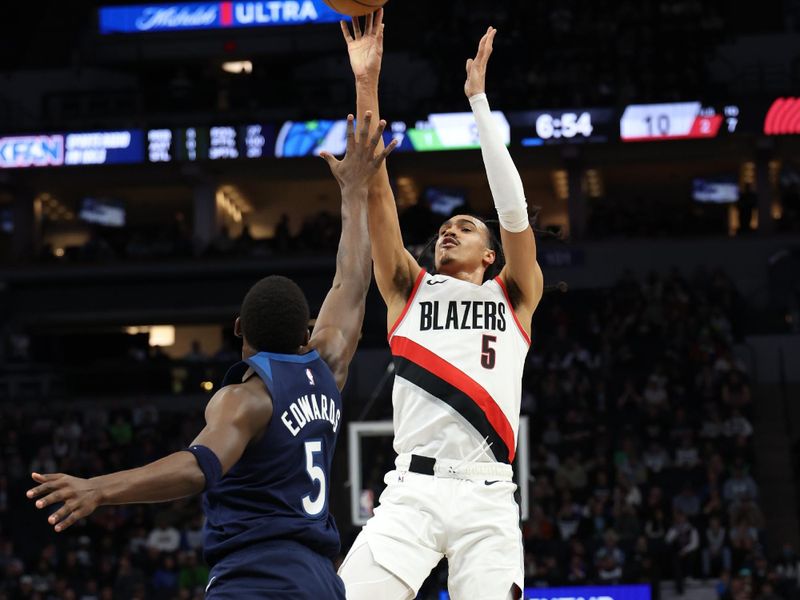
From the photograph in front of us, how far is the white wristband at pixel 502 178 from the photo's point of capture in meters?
6.08

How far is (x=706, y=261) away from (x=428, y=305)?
23607 mm

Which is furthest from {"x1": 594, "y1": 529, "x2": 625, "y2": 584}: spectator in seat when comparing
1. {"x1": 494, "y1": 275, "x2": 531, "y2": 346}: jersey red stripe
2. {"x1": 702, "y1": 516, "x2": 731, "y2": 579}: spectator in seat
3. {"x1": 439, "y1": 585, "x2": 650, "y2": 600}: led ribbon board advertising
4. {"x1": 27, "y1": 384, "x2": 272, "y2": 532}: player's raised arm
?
{"x1": 27, "y1": 384, "x2": 272, "y2": 532}: player's raised arm

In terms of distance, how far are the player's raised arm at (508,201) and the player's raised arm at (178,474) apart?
198cm

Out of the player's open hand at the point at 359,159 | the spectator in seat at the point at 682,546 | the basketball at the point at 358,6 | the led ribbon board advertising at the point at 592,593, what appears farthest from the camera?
the spectator in seat at the point at 682,546

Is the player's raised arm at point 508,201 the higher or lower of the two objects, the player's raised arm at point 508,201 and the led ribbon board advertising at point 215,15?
the lower

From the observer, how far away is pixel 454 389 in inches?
238

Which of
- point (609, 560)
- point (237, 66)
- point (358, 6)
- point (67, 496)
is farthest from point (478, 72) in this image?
point (237, 66)

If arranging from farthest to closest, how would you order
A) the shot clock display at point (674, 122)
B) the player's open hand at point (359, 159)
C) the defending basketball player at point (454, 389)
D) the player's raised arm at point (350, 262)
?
the shot clock display at point (674, 122) → the defending basketball player at point (454, 389) → the player's open hand at point (359, 159) → the player's raised arm at point (350, 262)

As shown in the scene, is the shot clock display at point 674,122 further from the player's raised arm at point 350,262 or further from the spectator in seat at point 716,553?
the player's raised arm at point 350,262

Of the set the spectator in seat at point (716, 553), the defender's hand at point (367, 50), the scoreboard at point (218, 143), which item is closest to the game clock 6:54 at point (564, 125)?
the scoreboard at point (218, 143)

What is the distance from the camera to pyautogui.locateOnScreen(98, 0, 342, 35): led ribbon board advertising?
33781mm

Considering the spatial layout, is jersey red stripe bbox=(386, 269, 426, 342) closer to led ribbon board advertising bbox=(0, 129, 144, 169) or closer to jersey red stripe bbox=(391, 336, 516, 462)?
jersey red stripe bbox=(391, 336, 516, 462)

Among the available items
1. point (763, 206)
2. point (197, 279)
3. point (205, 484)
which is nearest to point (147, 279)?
point (197, 279)

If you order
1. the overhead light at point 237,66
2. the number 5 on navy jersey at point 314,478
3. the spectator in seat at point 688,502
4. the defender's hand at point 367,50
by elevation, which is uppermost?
the overhead light at point 237,66
